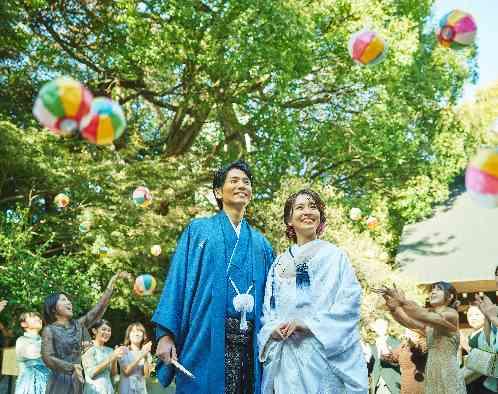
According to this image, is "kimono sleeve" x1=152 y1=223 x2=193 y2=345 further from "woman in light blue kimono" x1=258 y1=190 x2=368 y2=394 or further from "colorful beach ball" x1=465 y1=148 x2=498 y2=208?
"colorful beach ball" x1=465 y1=148 x2=498 y2=208

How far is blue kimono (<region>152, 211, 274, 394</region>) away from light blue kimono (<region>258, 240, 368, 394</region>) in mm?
122

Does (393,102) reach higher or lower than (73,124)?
higher

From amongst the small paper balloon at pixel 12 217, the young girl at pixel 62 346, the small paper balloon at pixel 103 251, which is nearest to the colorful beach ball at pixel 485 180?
the young girl at pixel 62 346

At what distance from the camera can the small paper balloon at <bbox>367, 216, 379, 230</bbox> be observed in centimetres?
1639

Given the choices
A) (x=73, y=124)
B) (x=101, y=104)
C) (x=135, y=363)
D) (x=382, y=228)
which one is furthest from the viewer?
(x=382, y=228)

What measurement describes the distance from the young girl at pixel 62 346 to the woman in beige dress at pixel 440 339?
3.05m

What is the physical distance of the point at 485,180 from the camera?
5.77 metres

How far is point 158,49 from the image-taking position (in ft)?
45.4

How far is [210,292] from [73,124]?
269 centimetres

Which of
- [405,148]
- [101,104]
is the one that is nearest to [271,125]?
[405,148]

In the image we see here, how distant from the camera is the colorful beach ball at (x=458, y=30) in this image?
7.47 m

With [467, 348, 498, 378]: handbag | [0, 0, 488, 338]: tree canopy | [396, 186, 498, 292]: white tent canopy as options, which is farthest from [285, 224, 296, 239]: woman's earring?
[396, 186, 498, 292]: white tent canopy

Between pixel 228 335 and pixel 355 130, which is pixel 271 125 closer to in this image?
pixel 355 130

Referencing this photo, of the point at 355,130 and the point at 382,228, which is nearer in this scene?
the point at 355,130
